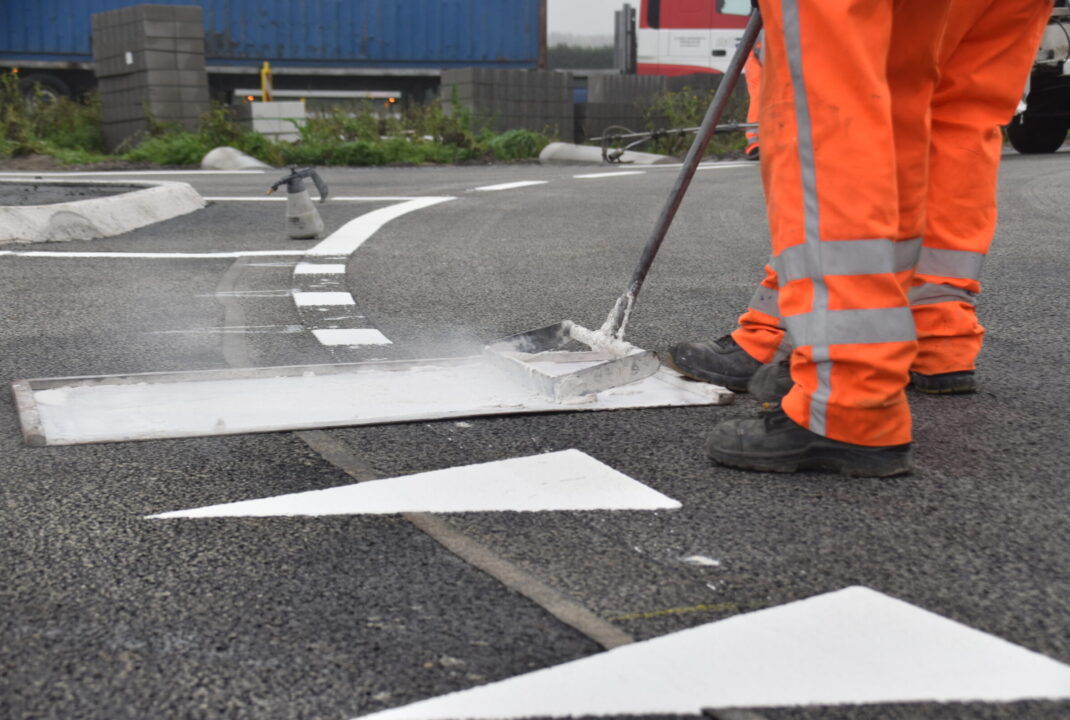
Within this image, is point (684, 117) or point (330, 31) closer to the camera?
point (684, 117)

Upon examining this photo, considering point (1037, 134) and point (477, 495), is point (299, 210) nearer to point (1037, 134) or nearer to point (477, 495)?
point (477, 495)

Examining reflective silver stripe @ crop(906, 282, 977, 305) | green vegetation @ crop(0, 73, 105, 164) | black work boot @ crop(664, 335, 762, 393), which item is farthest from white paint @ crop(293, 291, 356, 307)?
green vegetation @ crop(0, 73, 105, 164)

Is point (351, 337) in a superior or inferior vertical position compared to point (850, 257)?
inferior

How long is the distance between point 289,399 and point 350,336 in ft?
2.90

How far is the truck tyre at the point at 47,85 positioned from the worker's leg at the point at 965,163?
19.3m

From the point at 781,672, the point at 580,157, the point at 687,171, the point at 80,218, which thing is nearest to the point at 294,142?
the point at 580,157

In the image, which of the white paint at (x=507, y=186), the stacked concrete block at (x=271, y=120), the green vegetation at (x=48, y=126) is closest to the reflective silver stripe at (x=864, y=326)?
the white paint at (x=507, y=186)

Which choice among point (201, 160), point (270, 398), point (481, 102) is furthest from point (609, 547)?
point (481, 102)

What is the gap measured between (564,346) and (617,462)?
911mm

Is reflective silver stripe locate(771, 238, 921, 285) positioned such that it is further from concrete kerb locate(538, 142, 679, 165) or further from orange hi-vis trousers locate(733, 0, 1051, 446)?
concrete kerb locate(538, 142, 679, 165)

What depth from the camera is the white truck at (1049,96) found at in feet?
42.9

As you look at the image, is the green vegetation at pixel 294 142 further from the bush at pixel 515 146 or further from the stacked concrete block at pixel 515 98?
the stacked concrete block at pixel 515 98

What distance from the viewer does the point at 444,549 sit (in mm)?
1792

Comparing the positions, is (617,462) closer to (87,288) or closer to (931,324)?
(931,324)
